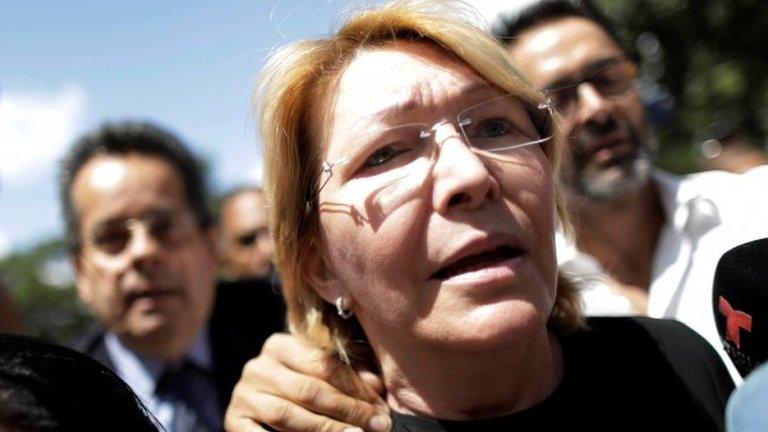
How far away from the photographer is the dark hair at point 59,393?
1358 millimetres

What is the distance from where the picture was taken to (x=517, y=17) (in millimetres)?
3623

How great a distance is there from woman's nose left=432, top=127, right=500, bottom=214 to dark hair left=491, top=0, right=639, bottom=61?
1.87m

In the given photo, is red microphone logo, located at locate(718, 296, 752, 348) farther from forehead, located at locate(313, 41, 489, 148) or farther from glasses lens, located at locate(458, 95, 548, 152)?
forehead, located at locate(313, 41, 489, 148)

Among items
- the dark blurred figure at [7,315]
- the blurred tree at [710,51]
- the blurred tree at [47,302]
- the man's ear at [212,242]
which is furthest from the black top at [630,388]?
the blurred tree at [47,302]

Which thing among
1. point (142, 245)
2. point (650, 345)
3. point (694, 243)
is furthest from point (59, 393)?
point (142, 245)

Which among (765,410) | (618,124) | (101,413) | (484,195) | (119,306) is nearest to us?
(765,410)

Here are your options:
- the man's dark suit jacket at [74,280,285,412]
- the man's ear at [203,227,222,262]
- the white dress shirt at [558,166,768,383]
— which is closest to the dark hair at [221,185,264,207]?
the man's dark suit jacket at [74,280,285,412]

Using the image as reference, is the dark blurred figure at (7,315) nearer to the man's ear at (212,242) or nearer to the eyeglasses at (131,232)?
the eyeglasses at (131,232)

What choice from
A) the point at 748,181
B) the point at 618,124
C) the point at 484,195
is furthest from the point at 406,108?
the point at 618,124

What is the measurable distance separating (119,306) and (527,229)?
226cm

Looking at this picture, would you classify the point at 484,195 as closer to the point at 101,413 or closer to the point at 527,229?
the point at 527,229

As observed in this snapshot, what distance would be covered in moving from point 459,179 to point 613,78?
1.76 meters

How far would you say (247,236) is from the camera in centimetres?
635

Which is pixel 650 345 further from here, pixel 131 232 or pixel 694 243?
pixel 131 232
